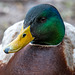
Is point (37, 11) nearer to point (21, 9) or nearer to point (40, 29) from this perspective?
point (40, 29)

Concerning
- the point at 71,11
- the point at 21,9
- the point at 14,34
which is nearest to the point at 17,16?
the point at 21,9

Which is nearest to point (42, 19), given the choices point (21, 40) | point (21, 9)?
point (21, 40)

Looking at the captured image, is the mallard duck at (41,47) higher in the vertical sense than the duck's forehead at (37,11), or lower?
lower

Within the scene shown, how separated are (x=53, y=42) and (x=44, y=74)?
1.26 feet

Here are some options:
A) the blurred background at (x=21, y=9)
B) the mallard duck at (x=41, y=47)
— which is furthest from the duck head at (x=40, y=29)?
the blurred background at (x=21, y=9)

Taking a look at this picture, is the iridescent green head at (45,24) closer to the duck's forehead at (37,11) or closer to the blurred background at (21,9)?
the duck's forehead at (37,11)

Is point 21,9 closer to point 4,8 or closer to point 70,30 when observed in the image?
point 4,8

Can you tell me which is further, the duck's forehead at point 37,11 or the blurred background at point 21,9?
the blurred background at point 21,9

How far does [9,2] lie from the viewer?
21.8 feet

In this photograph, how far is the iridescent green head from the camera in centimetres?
246

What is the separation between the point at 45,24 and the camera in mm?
2531

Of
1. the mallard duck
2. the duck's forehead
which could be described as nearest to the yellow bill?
the mallard duck

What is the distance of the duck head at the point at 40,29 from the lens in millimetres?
2441

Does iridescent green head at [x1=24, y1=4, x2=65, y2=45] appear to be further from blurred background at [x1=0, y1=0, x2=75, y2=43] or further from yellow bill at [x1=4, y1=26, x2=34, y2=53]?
blurred background at [x1=0, y1=0, x2=75, y2=43]
